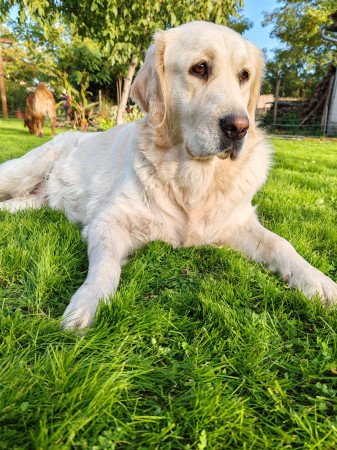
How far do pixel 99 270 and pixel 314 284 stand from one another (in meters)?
1.12

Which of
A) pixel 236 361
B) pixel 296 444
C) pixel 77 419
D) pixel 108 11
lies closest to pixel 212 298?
pixel 236 361

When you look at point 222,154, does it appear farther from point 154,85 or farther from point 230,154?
point 154,85

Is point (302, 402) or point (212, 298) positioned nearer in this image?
point (302, 402)

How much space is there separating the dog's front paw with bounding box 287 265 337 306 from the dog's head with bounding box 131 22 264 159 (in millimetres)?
897

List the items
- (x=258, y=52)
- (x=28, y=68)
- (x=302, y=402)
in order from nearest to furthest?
(x=302, y=402) < (x=258, y=52) < (x=28, y=68)

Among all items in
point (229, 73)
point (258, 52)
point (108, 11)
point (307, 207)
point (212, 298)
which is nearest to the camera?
point (212, 298)

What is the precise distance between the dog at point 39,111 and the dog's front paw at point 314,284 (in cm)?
1181

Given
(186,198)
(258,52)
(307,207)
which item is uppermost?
(258,52)

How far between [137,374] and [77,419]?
26 centimetres

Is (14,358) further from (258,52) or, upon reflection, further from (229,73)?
(258,52)

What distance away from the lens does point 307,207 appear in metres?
3.47

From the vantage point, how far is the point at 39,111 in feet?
40.7

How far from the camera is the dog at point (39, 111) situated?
40.3 ft

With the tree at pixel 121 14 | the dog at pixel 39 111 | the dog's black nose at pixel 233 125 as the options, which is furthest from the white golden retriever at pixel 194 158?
the dog at pixel 39 111
